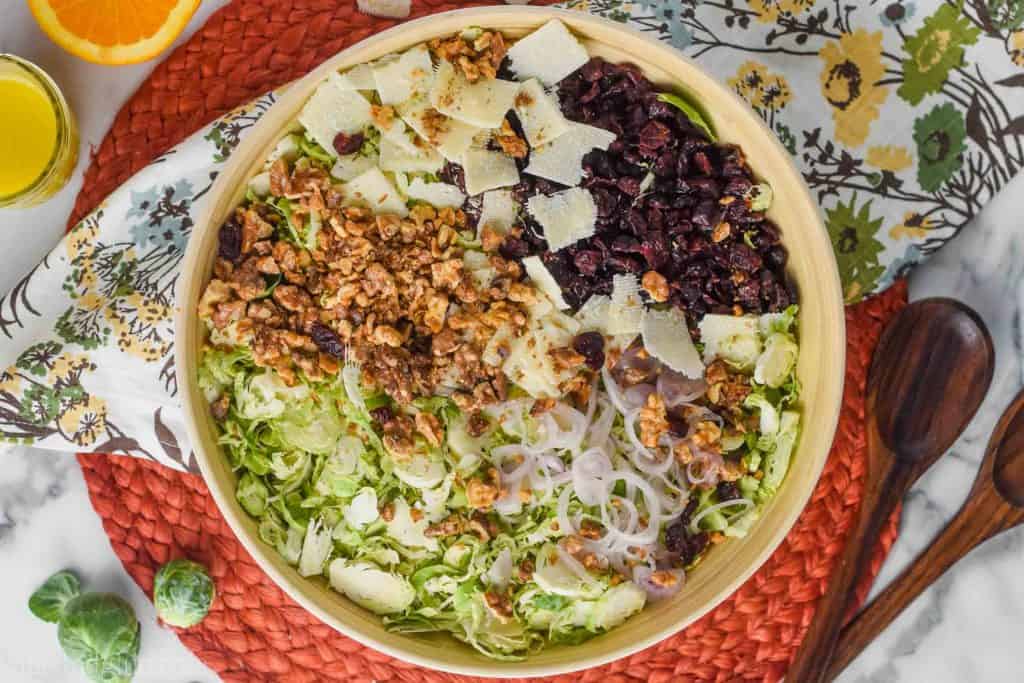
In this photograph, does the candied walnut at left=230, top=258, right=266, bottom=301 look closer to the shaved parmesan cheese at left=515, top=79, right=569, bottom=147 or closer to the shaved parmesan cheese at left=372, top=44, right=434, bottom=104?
the shaved parmesan cheese at left=372, top=44, right=434, bottom=104

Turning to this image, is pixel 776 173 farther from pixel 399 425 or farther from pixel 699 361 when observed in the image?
pixel 399 425

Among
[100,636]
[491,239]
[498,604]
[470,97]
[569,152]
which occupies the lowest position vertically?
[100,636]

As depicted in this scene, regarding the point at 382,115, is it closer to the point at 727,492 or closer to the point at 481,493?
the point at 481,493

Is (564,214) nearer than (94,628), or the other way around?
(564,214)

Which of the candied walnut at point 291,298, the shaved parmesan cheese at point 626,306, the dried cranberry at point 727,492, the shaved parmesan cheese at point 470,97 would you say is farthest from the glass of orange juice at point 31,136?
the dried cranberry at point 727,492

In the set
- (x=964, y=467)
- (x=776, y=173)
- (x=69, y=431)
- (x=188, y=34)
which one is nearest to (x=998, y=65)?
(x=776, y=173)

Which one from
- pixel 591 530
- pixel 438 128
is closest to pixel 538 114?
pixel 438 128

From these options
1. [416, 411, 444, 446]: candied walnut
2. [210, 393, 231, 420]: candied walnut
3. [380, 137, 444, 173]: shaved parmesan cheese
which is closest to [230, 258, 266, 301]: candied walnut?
[210, 393, 231, 420]: candied walnut

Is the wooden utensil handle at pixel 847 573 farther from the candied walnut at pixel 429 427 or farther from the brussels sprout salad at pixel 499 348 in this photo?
the candied walnut at pixel 429 427
